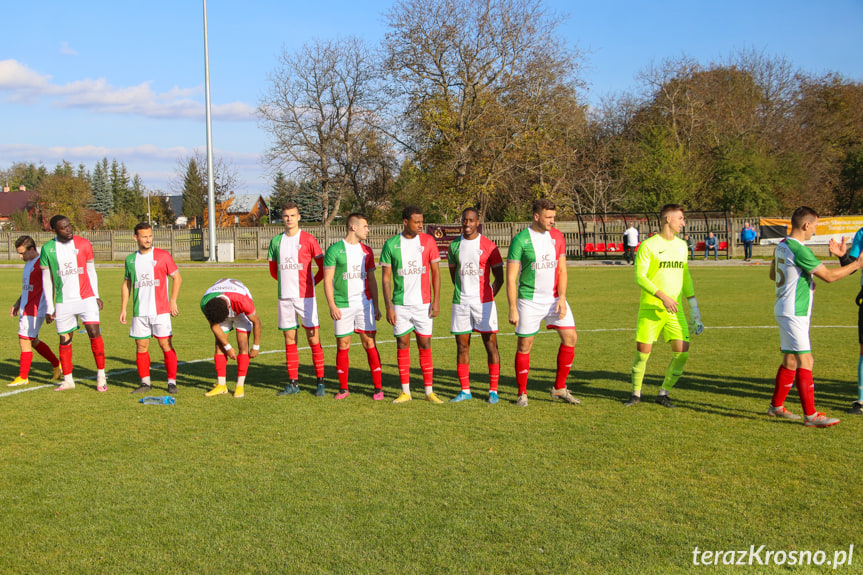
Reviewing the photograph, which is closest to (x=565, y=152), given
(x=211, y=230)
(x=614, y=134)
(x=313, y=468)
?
(x=614, y=134)

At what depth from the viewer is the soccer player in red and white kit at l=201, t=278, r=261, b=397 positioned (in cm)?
760

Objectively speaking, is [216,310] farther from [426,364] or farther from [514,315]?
[514,315]

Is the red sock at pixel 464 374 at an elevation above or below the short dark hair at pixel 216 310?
below

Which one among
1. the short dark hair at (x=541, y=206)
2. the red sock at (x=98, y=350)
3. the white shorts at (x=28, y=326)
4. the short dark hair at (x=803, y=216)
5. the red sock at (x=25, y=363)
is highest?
the short dark hair at (x=541, y=206)

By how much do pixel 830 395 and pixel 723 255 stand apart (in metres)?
28.7

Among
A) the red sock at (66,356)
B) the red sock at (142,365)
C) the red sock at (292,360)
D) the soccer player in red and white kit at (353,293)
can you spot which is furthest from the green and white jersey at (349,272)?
the red sock at (66,356)

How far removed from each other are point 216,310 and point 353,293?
1516 mm

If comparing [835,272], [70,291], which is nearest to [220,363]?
[70,291]

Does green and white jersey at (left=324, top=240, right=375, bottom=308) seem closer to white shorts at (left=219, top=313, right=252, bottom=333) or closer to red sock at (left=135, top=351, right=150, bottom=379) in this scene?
white shorts at (left=219, top=313, right=252, bottom=333)

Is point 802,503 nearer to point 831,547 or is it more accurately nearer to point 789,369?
point 831,547

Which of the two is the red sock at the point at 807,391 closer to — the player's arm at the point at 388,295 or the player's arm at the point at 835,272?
the player's arm at the point at 835,272

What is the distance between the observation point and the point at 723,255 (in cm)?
3388

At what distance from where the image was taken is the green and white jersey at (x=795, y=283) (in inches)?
239

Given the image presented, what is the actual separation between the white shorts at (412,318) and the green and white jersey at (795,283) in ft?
11.3
